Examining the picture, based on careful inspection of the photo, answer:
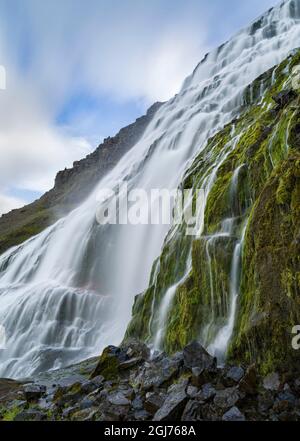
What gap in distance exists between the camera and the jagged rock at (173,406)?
23.2 feet

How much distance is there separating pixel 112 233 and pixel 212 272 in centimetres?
1911

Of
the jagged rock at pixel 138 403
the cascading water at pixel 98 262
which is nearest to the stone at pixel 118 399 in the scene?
the jagged rock at pixel 138 403

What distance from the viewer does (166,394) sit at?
26.8 ft

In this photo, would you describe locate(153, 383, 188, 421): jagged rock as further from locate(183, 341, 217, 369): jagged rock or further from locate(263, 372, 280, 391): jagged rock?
locate(263, 372, 280, 391): jagged rock

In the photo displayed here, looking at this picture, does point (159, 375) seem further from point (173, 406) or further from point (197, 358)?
point (173, 406)

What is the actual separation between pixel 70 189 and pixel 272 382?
210ft

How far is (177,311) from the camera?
12500mm

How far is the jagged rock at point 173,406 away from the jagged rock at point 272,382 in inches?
62.0

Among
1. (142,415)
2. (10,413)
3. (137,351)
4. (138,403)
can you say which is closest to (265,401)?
(142,415)

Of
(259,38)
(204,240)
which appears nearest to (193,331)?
(204,240)

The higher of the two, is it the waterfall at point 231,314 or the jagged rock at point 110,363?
the waterfall at point 231,314

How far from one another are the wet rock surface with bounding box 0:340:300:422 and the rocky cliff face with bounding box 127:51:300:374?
870mm

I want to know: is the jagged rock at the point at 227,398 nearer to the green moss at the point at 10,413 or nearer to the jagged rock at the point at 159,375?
the jagged rock at the point at 159,375
